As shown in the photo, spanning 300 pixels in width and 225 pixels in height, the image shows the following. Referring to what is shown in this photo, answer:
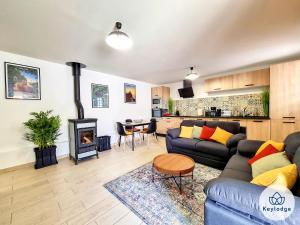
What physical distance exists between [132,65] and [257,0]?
110 inches

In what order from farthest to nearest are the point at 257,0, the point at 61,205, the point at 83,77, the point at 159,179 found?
the point at 83,77, the point at 159,179, the point at 61,205, the point at 257,0

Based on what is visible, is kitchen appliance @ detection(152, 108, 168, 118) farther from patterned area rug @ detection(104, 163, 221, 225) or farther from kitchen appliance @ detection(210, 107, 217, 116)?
patterned area rug @ detection(104, 163, 221, 225)

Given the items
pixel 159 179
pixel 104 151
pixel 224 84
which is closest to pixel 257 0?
pixel 159 179

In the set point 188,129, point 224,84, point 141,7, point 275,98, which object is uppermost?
point 141,7

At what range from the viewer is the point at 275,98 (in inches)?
141

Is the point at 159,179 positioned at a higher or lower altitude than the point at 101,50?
lower

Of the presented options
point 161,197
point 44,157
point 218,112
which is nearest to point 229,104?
point 218,112

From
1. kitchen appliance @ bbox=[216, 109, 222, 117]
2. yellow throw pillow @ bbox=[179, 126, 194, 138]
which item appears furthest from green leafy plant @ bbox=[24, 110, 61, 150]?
kitchen appliance @ bbox=[216, 109, 222, 117]

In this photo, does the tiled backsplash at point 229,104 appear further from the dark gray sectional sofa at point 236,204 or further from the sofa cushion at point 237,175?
the dark gray sectional sofa at point 236,204

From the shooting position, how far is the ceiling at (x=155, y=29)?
1.65 m

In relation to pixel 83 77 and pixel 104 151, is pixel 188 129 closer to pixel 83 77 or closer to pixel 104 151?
pixel 104 151

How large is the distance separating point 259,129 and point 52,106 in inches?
214

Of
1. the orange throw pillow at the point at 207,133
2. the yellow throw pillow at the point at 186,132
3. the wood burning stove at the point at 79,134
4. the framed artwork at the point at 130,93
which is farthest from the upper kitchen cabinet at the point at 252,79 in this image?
the wood burning stove at the point at 79,134

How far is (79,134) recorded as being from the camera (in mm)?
3350
